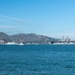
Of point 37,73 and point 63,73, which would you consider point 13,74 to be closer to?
point 37,73

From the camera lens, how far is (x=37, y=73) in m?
50.5

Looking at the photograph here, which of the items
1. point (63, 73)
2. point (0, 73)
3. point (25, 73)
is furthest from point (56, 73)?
point (0, 73)

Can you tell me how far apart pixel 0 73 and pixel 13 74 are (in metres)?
2.25

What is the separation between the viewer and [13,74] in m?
Answer: 48.3

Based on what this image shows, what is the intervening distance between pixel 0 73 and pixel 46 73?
796 centimetres

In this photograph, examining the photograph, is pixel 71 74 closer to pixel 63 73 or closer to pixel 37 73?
pixel 63 73

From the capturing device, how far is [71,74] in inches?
1946

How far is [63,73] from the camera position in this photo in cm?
5094

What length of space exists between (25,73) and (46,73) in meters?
3.64

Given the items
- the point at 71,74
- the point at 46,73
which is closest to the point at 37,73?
the point at 46,73

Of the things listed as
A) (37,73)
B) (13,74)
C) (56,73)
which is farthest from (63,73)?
(13,74)

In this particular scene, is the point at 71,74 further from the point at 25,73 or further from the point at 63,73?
the point at 25,73

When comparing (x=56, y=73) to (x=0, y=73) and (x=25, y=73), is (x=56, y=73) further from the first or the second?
(x=0, y=73)

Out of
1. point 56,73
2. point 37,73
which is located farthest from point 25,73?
point 56,73
